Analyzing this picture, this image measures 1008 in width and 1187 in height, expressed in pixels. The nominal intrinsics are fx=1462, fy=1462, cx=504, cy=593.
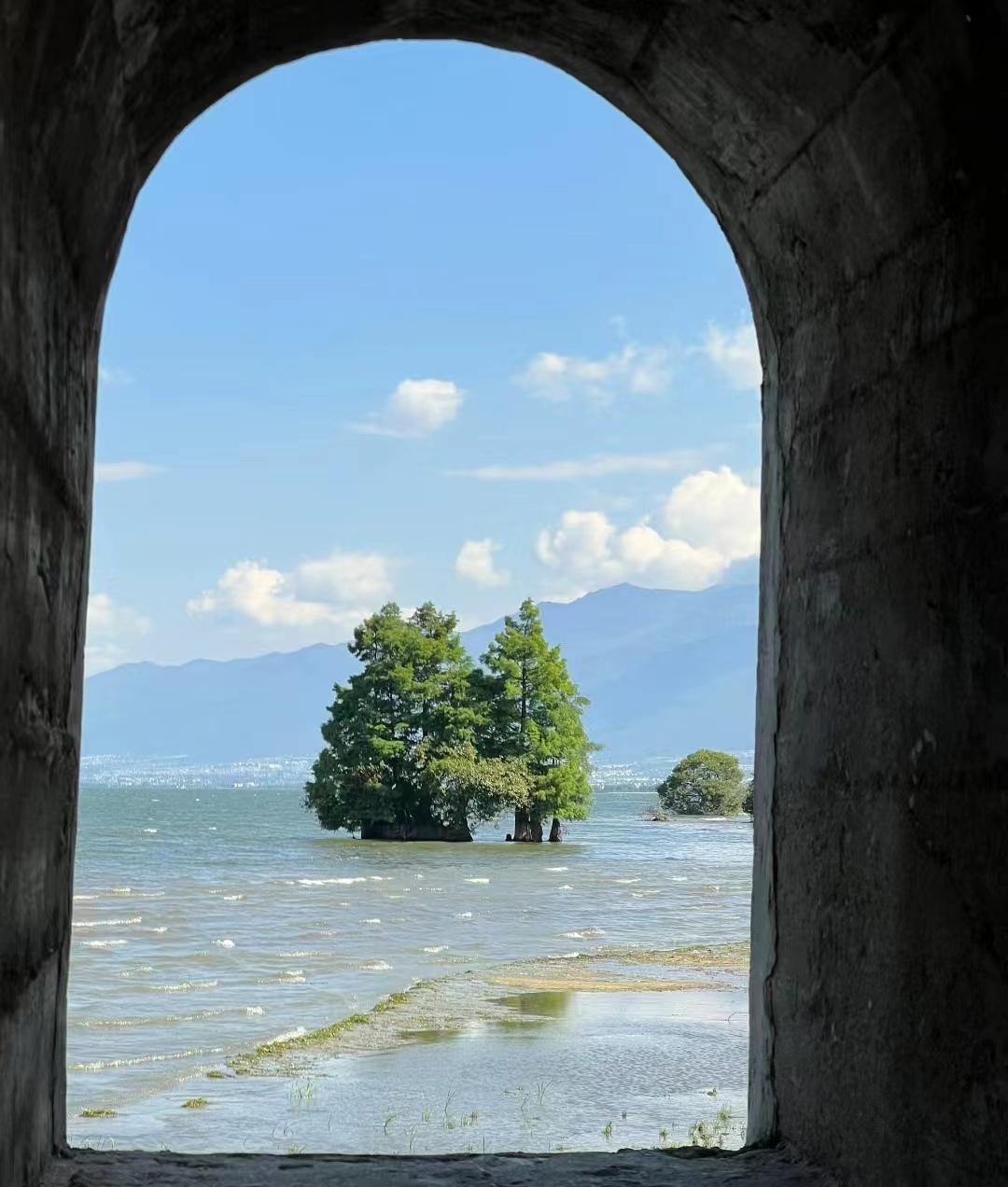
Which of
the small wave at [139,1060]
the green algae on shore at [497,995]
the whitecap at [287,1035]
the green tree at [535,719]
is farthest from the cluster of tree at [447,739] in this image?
the small wave at [139,1060]

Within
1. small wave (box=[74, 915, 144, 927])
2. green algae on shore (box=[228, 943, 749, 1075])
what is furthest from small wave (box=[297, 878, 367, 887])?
green algae on shore (box=[228, 943, 749, 1075])

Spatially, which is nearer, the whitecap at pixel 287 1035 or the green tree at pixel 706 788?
the whitecap at pixel 287 1035

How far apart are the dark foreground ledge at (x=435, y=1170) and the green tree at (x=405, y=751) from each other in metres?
63.7

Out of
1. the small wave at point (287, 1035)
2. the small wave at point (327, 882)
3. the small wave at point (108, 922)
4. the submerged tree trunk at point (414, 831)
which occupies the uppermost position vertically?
the small wave at point (287, 1035)

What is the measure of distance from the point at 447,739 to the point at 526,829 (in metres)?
6.74

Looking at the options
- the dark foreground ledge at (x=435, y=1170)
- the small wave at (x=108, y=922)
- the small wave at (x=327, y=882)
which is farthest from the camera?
the small wave at (x=327, y=882)

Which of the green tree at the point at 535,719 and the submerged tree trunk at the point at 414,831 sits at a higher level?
the green tree at the point at 535,719

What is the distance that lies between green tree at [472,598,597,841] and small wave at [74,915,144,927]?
116 ft

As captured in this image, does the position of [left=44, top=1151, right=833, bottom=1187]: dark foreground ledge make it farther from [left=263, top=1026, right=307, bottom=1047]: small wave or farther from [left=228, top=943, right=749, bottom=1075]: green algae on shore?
[left=263, top=1026, right=307, bottom=1047]: small wave

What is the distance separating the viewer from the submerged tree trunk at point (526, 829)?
71.0m

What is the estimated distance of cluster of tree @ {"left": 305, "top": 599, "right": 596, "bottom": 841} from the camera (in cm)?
6825

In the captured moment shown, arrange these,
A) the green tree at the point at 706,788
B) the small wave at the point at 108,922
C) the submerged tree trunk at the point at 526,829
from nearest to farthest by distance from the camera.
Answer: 1. the small wave at the point at 108,922
2. the submerged tree trunk at the point at 526,829
3. the green tree at the point at 706,788

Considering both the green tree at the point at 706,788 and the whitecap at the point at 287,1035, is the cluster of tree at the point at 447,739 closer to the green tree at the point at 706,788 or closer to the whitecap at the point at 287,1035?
the green tree at the point at 706,788

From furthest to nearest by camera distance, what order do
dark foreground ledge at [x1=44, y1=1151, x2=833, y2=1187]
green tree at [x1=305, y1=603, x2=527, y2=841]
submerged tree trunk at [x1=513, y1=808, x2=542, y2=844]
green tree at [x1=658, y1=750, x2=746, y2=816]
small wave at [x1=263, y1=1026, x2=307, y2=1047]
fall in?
green tree at [x1=658, y1=750, x2=746, y2=816], submerged tree trunk at [x1=513, y1=808, x2=542, y2=844], green tree at [x1=305, y1=603, x2=527, y2=841], small wave at [x1=263, y1=1026, x2=307, y2=1047], dark foreground ledge at [x1=44, y1=1151, x2=833, y2=1187]
